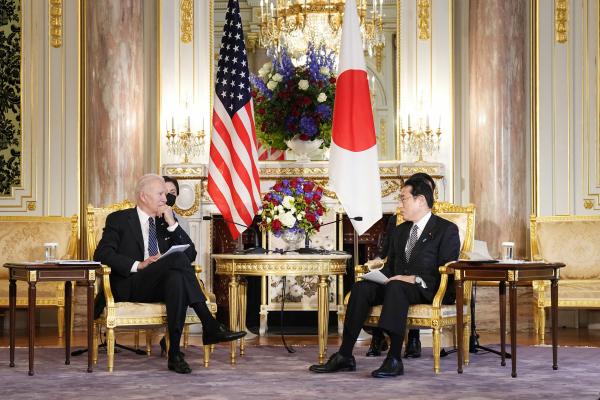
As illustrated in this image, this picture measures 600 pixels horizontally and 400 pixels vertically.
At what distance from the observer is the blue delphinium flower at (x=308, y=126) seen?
9039mm

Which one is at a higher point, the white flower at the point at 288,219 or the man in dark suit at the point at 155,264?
the white flower at the point at 288,219

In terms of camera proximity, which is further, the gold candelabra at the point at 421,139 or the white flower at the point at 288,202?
the gold candelabra at the point at 421,139

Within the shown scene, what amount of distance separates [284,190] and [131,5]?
10.5 ft

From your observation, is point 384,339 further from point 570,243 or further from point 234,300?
point 570,243

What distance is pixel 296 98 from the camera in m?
9.06

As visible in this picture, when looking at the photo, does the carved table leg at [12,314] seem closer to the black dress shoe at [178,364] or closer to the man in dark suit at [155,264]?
the man in dark suit at [155,264]

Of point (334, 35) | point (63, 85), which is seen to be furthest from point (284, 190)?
point (63, 85)

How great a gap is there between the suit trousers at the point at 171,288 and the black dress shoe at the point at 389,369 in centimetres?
123

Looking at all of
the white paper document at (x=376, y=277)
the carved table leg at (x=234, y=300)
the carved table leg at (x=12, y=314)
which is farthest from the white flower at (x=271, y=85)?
the carved table leg at (x=12, y=314)

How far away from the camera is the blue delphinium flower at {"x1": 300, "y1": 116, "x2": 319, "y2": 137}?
904 cm

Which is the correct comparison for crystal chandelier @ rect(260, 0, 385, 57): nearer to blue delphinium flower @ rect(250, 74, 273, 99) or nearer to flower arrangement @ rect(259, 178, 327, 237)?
blue delphinium flower @ rect(250, 74, 273, 99)

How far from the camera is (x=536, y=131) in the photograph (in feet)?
31.4

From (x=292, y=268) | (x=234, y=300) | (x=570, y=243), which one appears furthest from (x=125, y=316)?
(x=570, y=243)

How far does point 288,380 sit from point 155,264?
1.21 m
